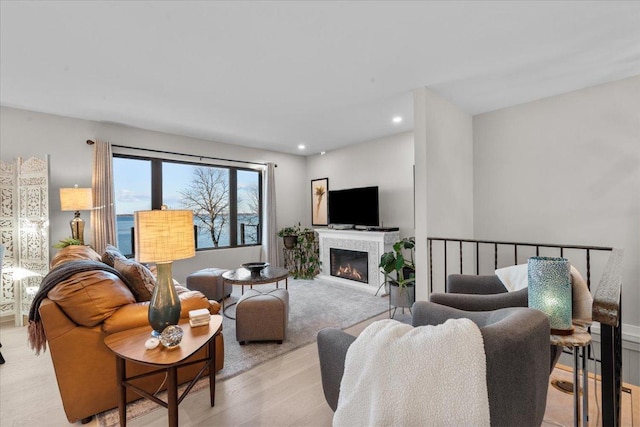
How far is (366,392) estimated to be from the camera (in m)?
0.87

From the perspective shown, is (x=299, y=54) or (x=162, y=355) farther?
(x=299, y=54)

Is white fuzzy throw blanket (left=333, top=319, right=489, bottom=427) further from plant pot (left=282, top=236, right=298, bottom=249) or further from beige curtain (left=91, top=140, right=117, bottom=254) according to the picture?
plant pot (left=282, top=236, right=298, bottom=249)

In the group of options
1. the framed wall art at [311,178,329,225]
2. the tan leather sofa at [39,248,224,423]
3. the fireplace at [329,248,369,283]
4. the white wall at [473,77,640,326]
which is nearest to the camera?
the tan leather sofa at [39,248,224,423]

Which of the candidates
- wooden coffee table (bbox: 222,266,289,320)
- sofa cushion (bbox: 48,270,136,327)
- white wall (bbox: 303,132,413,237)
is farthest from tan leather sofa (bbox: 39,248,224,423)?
white wall (bbox: 303,132,413,237)

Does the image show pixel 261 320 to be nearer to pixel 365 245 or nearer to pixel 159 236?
pixel 159 236

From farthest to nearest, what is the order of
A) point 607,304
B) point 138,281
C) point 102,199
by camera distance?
point 102,199
point 138,281
point 607,304

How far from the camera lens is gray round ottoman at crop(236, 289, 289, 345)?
2670 millimetres

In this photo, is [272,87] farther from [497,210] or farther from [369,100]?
[497,210]

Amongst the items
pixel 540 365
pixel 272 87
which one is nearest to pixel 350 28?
pixel 272 87

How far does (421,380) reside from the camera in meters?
0.81

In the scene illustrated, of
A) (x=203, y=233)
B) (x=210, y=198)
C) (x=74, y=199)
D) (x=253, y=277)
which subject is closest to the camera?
(x=253, y=277)

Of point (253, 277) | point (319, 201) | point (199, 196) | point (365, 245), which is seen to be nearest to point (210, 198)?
point (199, 196)

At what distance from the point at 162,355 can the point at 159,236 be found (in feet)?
1.98

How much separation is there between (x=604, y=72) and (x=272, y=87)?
10.3 ft
